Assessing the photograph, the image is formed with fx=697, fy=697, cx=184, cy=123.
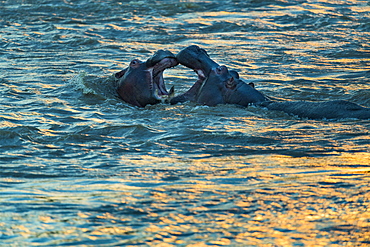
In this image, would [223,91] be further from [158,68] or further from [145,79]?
[145,79]

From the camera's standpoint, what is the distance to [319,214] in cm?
480

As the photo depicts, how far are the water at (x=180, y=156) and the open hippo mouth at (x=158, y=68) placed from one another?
0.94ft

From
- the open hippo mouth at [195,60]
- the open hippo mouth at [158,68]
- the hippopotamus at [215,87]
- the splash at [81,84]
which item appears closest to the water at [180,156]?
the splash at [81,84]

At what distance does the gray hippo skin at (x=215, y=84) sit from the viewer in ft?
27.3

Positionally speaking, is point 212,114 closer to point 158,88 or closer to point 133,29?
point 158,88

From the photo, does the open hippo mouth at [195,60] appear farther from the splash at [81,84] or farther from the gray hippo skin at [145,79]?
the splash at [81,84]

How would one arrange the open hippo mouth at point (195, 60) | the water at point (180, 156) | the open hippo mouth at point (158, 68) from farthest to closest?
1. the open hippo mouth at point (158, 68)
2. the open hippo mouth at point (195, 60)
3. the water at point (180, 156)

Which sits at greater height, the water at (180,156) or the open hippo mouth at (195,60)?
the open hippo mouth at (195,60)

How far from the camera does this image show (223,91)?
8461 mm

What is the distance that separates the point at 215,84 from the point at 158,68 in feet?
2.52

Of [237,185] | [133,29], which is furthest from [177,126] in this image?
[133,29]

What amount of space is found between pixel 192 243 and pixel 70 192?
1335 millimetres

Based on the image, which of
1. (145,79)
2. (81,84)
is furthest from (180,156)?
(81,84)

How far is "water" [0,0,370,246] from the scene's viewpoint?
4.62 m
